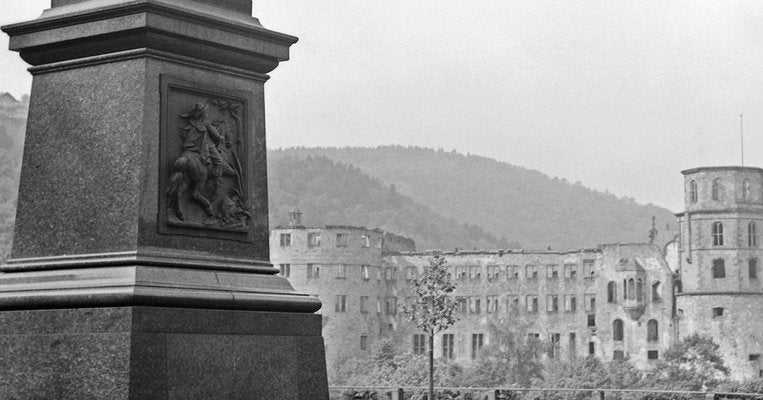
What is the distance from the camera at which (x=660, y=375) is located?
3701 inches

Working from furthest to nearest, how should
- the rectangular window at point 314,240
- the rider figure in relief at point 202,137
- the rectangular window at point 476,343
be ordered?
1. the rectangular window at point 476,343
2. the rectangular window at point 314,240
3. the rider figure in relief at point 202,137

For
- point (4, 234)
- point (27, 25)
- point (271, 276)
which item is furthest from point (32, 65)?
point (4, 234)

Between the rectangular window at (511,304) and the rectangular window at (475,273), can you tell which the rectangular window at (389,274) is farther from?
the rectangular window at (511,304)

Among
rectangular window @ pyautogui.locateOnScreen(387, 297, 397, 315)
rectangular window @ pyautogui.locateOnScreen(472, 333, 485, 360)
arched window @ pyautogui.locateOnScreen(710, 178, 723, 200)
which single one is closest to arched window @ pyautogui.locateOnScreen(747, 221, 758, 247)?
arched window @ pyautogui.locateOnScreen(710, 178, 723, 200)

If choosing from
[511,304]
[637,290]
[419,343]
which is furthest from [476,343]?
[637,290]

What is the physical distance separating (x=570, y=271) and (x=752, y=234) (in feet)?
48.4

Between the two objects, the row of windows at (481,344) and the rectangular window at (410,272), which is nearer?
the row of windows at (481,344)

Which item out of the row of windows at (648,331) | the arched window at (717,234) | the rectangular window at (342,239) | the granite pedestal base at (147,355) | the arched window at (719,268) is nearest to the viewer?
the granite pedestal base at (147,355)

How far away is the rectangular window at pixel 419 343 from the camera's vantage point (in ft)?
363

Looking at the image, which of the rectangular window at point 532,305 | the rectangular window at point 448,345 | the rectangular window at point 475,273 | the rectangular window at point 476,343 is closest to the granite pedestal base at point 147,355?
the rectangular window at point 476,343

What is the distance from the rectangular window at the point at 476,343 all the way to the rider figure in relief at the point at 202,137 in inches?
4016

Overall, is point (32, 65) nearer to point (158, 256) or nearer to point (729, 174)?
point (158, 256)

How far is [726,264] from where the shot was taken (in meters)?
98.6

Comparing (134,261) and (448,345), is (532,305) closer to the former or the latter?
(448,345)
